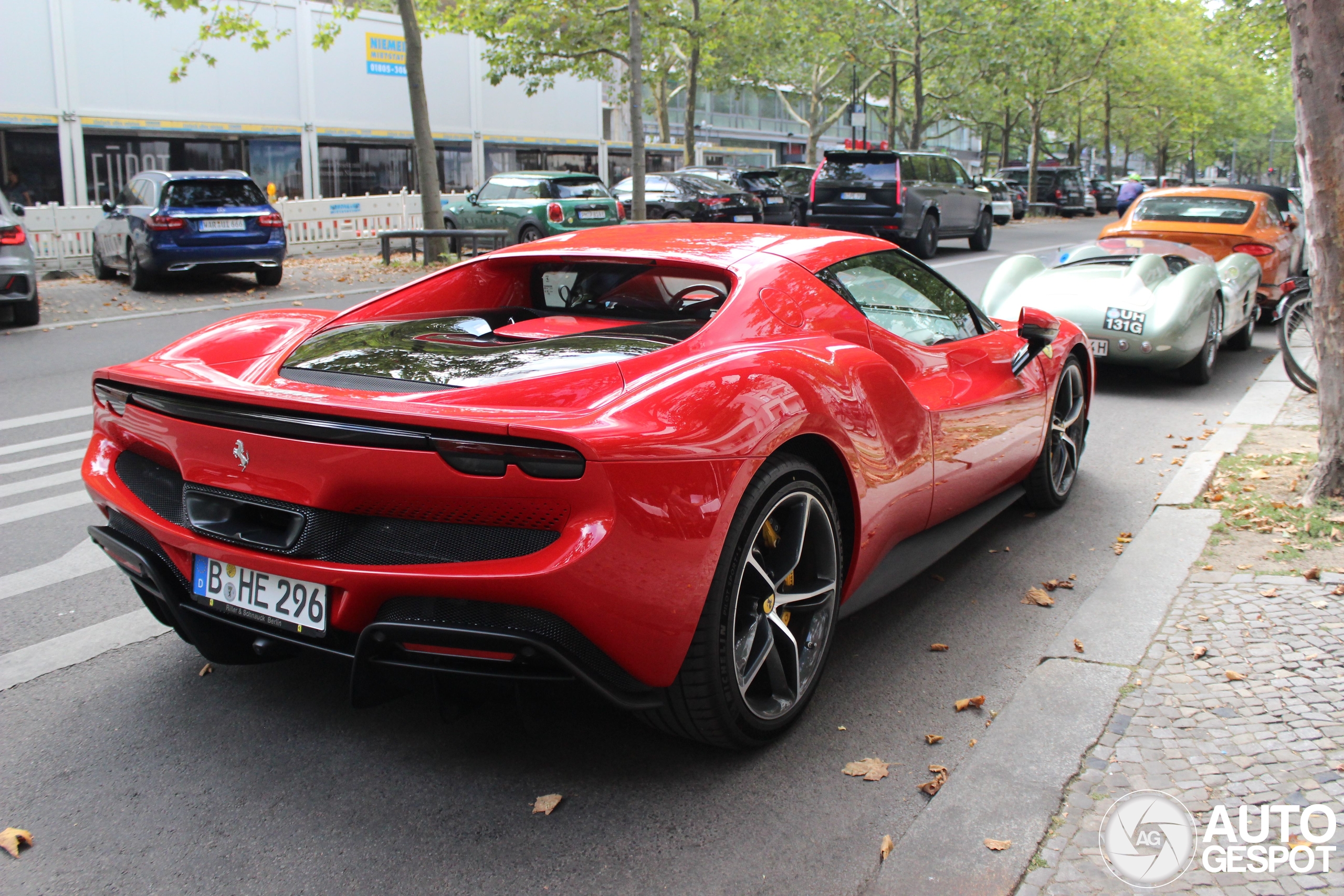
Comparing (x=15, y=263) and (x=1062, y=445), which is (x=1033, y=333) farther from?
(x=15, y=263)

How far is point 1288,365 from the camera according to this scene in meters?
8.25

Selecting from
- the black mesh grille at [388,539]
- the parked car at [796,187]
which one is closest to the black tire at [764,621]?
the black mesh grille at [388,539]

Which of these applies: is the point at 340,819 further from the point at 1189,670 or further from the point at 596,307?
the point at 1189,670

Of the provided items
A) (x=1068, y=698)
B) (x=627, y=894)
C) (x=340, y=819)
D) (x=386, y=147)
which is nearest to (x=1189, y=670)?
(x=1068, y=698)

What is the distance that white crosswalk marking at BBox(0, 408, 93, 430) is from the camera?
7.40 metres

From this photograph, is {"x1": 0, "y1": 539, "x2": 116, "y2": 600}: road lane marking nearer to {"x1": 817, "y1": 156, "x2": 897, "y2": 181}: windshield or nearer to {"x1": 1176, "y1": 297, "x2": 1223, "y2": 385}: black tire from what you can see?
{"x1": 1176, "y1": 297, "x2": 1223, "y2": 385}: black tire

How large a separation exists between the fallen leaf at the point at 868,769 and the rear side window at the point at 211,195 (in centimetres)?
1408

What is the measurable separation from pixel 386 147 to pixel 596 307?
30057 millimetres

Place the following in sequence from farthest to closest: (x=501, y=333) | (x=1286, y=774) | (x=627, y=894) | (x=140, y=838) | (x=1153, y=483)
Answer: (x=1153, y=483) → (x=501, y=333) → (x=1286, y=774) → (x=140, y=838) → (x=627, y=894)

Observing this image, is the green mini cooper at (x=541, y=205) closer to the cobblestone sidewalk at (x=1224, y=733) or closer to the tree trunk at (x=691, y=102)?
the tree trunk at (x=691, y=102)

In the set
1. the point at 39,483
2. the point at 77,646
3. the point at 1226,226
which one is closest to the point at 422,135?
the point at 1226,226

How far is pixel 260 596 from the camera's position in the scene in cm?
278

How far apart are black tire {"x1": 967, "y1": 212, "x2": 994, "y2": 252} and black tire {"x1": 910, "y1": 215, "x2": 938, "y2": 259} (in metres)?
2.14

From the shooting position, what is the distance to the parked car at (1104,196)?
48.6 m
